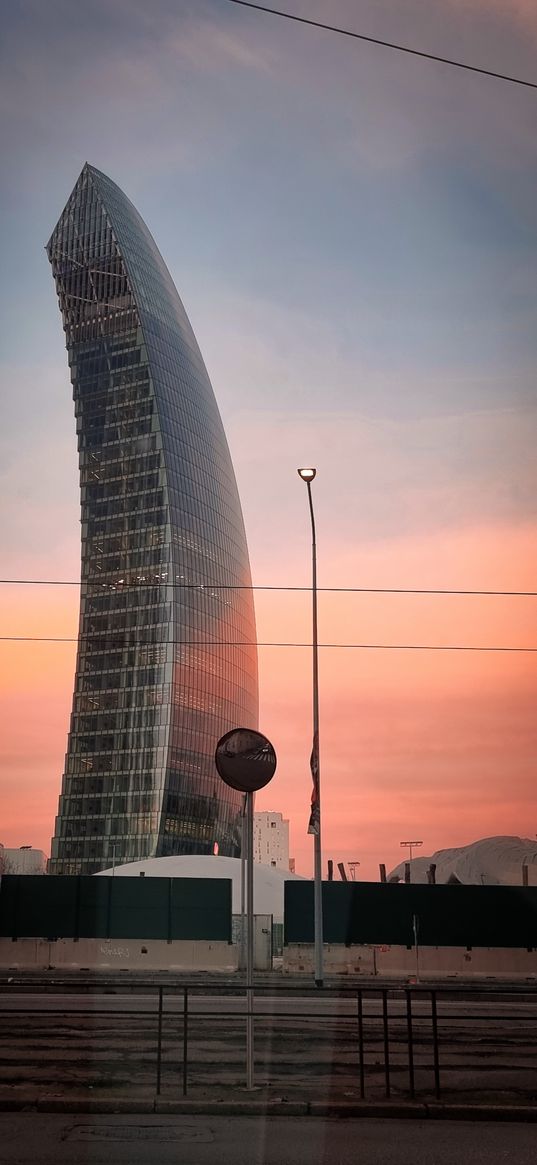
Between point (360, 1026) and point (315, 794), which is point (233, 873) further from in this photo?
point (360, 1026)

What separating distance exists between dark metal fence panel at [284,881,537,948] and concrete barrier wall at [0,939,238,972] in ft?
9.94

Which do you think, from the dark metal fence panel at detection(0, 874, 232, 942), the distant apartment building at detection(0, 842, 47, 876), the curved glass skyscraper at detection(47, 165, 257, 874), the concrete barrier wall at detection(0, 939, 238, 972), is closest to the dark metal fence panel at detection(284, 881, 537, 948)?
the concrete barrier wall at detection(0, 939, 238, 972)

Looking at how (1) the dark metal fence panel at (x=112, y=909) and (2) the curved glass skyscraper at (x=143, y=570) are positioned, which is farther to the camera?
(2) the curved glass skyscraper at (x=143, y=570)

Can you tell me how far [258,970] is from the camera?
4128 cm

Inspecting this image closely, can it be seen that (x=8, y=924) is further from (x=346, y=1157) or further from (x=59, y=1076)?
(x=346, y=1157)

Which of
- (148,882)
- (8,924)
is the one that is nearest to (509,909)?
(148,882)

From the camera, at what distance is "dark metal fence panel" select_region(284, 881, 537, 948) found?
4069 centimetres

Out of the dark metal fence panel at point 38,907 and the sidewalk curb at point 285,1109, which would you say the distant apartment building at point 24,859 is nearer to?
the dark metal fence panel at point 38,907

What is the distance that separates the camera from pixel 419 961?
129 feet

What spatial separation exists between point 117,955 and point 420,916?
11795 mm

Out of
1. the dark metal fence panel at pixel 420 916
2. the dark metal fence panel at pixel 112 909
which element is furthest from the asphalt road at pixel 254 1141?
the dark metal fence panel at pixel 112 909

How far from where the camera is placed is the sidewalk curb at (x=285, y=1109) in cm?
996

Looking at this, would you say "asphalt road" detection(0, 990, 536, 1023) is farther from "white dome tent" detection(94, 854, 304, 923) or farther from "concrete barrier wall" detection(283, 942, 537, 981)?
"white dome tent" detection(94, 854, 304, 923)

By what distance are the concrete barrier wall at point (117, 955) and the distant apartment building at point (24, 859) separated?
142m
